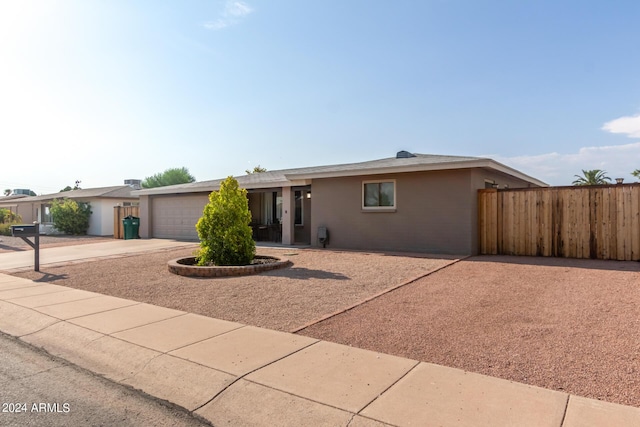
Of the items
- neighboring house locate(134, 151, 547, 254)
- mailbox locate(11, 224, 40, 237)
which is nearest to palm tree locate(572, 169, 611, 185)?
neighboring house locate(134, 151, 547, 254)

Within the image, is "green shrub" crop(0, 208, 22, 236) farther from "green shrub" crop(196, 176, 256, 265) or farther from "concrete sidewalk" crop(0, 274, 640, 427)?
"concrete sidewalk" crop(0, 274, 640, 427)

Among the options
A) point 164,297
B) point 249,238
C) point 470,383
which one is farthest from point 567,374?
point 249,238

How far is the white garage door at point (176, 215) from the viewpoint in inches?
786

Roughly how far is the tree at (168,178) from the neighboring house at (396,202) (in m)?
36.1

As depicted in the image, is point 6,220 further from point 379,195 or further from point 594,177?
point 594,177

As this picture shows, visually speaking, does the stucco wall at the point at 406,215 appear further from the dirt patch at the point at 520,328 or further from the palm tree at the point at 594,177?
the palm tree at the point at 594,177

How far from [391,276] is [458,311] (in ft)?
9.58

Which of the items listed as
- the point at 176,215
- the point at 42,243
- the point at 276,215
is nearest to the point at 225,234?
the point at 276,215

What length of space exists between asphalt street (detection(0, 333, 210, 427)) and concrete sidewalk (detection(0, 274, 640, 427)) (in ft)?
0.49

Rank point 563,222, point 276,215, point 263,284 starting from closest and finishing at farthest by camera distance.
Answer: point 263,284, point 563,222, point 276,215

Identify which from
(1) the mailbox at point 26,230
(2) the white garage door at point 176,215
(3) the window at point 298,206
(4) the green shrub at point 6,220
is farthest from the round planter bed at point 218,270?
(4) the green shrub at point 6,220

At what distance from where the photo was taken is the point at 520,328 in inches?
200

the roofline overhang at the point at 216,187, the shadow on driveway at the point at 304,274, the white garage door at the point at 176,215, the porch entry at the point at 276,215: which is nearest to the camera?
the shadow on driveway at the point at 304,274

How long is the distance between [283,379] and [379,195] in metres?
10.9
